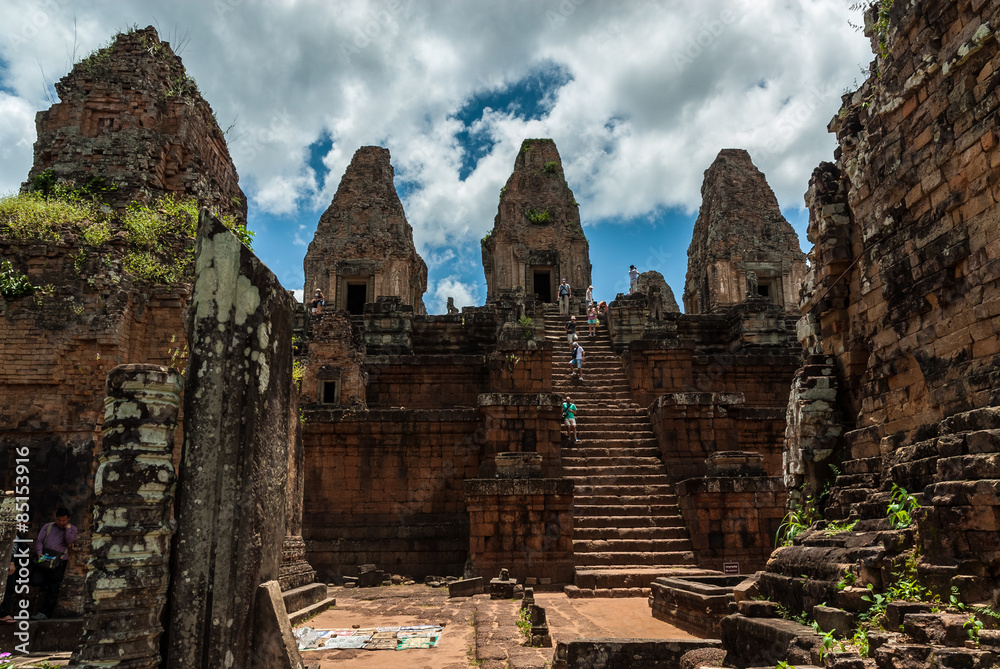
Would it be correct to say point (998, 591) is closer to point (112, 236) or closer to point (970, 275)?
point (970, 275)

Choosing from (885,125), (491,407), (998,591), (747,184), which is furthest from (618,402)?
(747,184)

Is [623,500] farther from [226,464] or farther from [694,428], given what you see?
[226,464]

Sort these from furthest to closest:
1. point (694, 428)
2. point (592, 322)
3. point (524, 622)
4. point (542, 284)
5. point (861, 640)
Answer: point (542, 284) < point (592, 322) < point (694, 428) < point (524, 622) < point (861, 640)

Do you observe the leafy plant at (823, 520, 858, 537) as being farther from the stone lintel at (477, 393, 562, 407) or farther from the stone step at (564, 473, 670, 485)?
the stone lintel at (477, 393, 562, 407)

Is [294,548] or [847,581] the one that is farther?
[294,548]

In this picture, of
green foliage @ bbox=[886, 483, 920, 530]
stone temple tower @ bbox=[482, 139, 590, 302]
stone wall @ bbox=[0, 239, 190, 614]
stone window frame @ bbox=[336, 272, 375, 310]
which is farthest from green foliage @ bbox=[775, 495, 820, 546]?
stone window frame @ bbox=[336, 272, 375, 310]

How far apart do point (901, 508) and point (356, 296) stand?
25.9m

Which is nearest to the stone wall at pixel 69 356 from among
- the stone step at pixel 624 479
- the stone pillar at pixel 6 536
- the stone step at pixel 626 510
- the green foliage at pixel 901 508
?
the stone pillar at pixel 6 536

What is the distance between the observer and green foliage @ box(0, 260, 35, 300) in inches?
349

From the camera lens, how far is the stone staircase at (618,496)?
10677mm

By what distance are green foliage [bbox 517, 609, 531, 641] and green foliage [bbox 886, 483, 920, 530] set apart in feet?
11.3

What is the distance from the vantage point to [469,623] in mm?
7477

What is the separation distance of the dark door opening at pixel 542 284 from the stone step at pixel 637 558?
68.3 feet

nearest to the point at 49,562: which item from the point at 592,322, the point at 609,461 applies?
the point at 609,461
